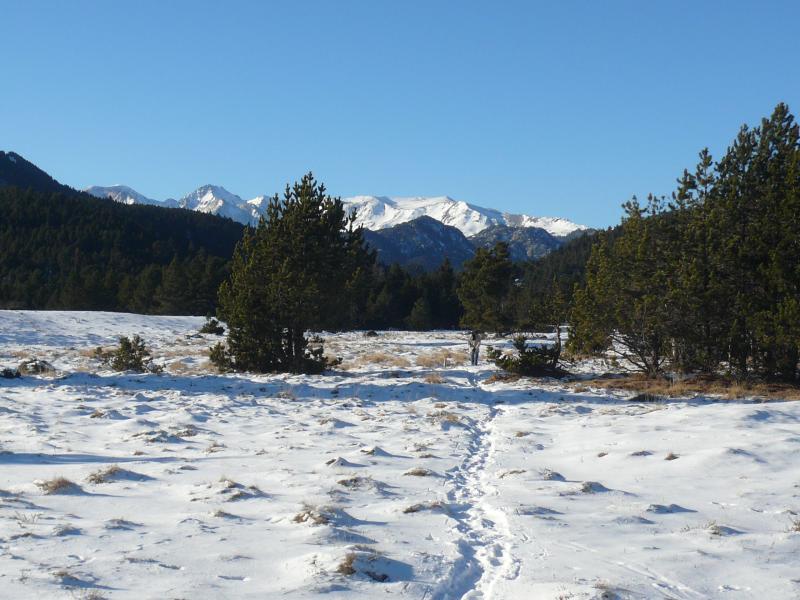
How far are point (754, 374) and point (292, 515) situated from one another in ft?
53.6

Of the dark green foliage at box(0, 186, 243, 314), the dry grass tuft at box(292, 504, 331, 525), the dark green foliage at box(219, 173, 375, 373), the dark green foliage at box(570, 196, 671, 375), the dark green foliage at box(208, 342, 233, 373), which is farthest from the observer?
the dark green foliage at box(0, 186, 243, 314)

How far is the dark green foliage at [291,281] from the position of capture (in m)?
20.6

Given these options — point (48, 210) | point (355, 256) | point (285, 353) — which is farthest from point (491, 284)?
point (48, 210)

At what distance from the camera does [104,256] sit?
114438mm

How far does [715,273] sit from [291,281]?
13197 millimetres

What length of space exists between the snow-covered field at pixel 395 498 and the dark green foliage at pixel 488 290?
14.9m

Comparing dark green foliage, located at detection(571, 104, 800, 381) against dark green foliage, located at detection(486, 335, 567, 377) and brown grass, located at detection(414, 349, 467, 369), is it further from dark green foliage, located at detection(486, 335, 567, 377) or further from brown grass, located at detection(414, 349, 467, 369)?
brown grass, located at detection(414, 349, 467, 369)

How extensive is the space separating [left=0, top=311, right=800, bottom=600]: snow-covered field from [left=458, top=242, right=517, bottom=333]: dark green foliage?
14.9m

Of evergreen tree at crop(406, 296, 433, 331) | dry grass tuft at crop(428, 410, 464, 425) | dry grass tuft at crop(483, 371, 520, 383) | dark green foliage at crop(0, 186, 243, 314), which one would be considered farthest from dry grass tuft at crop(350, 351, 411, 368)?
dark green foliage at crop(0, 186, 243, 314)

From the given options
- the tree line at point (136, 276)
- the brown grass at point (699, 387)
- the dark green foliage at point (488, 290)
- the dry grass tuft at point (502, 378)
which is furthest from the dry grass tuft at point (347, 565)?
the dark green foliage at point (488, 290)

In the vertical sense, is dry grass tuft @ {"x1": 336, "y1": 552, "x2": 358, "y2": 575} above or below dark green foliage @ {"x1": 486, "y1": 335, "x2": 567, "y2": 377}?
below

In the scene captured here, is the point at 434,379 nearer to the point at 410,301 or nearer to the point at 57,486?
the point at 57,486

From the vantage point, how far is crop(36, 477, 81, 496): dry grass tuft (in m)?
7.25

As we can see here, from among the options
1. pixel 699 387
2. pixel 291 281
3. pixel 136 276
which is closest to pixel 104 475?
pixel 291 281
